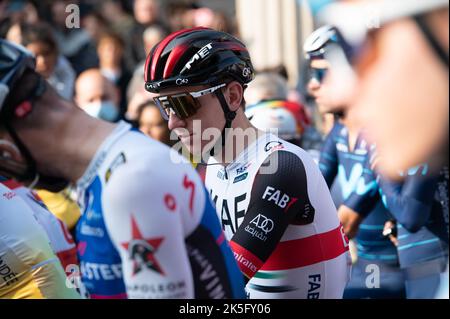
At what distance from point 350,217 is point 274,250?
1870mm

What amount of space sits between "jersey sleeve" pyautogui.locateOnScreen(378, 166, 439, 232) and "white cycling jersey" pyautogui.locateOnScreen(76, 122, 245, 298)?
2.19 metres

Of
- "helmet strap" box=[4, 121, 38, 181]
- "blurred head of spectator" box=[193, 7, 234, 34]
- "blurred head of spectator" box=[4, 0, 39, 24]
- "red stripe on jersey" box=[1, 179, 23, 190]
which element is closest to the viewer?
"helmet strap" box=[4, 121, 38, 181]

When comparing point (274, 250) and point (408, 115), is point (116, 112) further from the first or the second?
point (408, 115)

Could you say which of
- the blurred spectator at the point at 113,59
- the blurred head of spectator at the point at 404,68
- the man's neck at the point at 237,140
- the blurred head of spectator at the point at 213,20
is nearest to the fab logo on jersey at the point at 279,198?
the man's neck at the point at 237,140

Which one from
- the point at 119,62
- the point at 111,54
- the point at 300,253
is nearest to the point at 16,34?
the point at 111,54

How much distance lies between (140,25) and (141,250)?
811cm

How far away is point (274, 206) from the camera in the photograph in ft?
10.6

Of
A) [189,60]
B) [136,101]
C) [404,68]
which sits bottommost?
[136,101]

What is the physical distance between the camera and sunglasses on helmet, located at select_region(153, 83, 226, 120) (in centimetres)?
339

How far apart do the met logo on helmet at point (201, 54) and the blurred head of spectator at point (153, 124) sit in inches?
105

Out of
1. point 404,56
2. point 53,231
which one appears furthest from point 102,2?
point 404,56

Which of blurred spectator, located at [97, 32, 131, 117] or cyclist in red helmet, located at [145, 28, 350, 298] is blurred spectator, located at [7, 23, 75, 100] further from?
cyclist in red helmet, located at [145, 28, 350, 298]

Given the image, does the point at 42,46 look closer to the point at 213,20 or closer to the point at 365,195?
the point at 213,20

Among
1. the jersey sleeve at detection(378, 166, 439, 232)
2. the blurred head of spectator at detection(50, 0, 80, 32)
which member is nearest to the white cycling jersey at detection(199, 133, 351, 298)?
the jersey sleeve at detection(378, 166, 439, 232)
